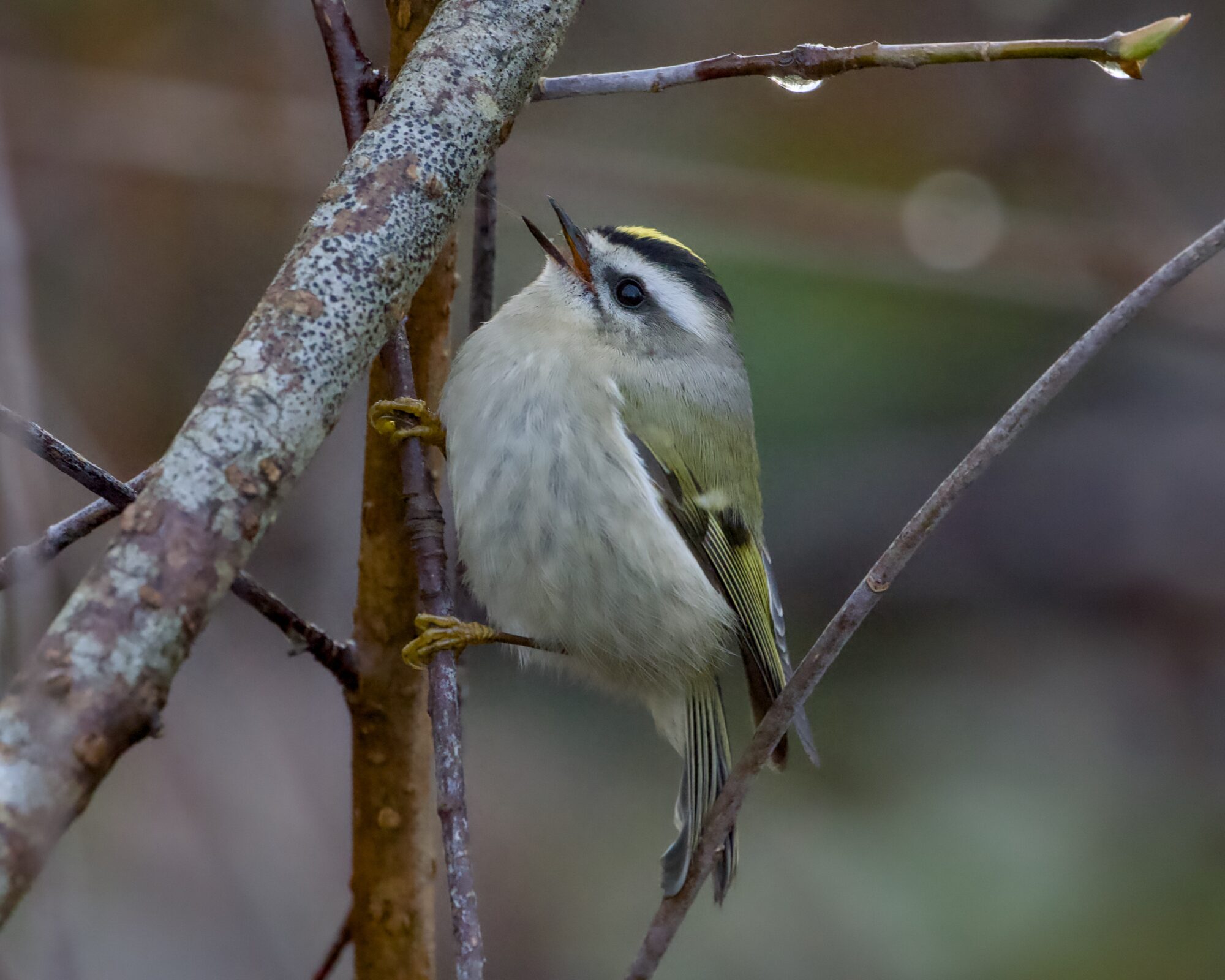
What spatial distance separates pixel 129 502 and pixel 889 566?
2.24 ft

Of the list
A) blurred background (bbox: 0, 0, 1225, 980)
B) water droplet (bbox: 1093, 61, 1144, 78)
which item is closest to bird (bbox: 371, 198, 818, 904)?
water droplet (bbox: 1093, 61, 1144, 78)

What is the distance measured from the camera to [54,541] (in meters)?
1.07

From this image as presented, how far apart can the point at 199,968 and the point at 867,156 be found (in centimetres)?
306

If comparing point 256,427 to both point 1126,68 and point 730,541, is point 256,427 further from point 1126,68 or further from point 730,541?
point 730,541

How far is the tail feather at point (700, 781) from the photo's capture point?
5.43 feet

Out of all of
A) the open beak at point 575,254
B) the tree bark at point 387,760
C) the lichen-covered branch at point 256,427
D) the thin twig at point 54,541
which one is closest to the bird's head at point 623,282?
the open beak at point 575,254

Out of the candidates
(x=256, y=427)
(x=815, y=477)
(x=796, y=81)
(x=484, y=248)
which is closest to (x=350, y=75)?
(x=484, y=248)

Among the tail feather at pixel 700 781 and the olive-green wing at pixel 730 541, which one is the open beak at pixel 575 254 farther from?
the tail feather at pixel 700 781

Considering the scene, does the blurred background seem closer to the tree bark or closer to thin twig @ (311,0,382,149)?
the tree bark

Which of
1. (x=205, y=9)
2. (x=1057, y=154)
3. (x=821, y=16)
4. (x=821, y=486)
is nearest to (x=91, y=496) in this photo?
(x=205, y=9)

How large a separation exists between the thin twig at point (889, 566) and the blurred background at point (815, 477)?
Result: 1537mm

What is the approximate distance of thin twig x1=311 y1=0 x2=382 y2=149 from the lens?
4.39 feet

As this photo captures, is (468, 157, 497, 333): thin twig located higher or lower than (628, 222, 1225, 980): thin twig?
higher

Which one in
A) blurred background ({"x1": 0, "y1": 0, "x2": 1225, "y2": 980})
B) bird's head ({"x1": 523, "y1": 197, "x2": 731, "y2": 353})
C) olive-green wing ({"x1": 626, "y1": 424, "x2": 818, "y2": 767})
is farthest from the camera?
blurred background ({"x1": 0, "y1": 0, "x2": 1225, "y2": 980})
